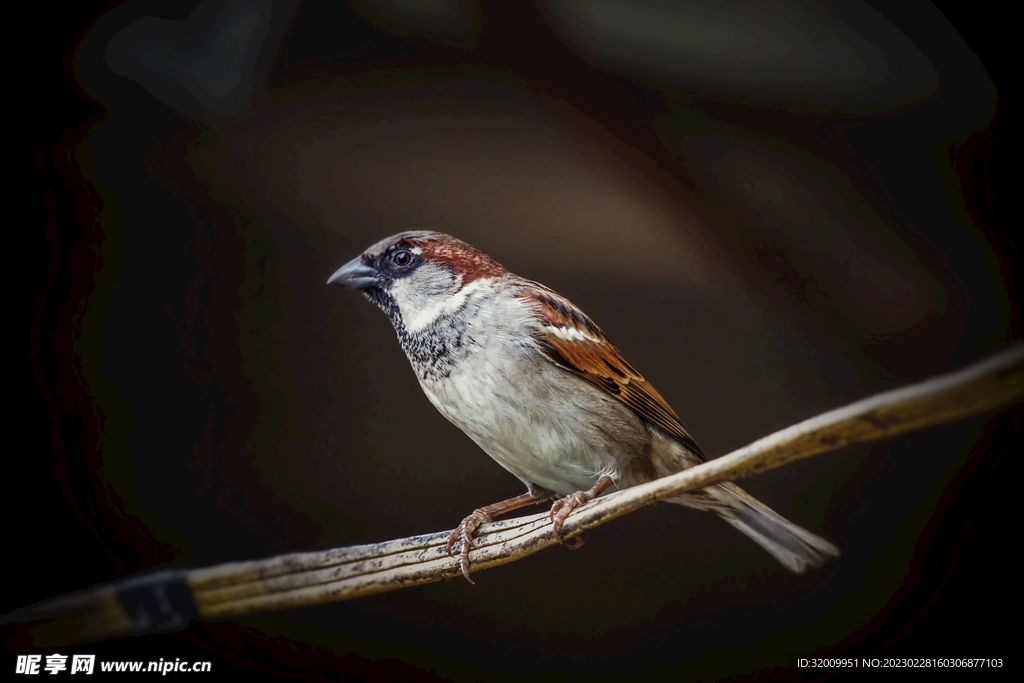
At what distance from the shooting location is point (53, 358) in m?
1.81

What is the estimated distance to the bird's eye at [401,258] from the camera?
165cm

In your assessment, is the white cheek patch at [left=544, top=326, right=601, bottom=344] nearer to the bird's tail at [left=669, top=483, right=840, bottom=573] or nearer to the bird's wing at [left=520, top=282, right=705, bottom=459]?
the bird's wing at [left=520, top=282, right=705, bottom=459]

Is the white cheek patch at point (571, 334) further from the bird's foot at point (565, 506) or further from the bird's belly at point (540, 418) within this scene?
the bird's foot at point (565, 506)

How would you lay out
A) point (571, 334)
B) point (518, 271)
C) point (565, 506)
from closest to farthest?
point (565, 506), point (571, 334), point (518, 271)

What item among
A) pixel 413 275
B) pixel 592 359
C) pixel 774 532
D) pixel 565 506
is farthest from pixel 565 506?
pixel 413 275

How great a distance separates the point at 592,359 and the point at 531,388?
0.57 feet

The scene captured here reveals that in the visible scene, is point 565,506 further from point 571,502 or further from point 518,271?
point 518,271

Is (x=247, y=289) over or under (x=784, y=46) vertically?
under

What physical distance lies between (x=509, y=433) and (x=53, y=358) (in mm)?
1172

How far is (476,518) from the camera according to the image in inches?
64.3

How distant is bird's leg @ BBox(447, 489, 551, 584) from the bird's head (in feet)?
1.44

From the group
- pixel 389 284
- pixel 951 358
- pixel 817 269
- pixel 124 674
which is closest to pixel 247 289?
pixel 389 284

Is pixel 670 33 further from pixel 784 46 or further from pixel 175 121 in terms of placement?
pixel 175 121

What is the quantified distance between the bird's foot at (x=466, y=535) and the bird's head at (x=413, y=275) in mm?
437
